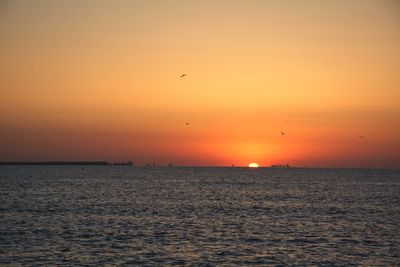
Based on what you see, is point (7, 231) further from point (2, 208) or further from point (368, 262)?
point (368, 262)

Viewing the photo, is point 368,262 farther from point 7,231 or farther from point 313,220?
point 7,231

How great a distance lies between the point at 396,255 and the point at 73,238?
26.1 meters

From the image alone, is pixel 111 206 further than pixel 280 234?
Yes

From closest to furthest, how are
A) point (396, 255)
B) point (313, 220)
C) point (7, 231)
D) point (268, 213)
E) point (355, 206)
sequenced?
point (396, 255)
point (7, 231)
point (313, 220)
point (268, 213)
point (355, 206)

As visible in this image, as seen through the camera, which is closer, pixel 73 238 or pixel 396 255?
pixel 396 255

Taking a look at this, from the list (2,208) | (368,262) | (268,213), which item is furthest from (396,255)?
(2,208)

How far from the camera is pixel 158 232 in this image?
5016cm

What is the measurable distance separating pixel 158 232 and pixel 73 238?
27.4 feet

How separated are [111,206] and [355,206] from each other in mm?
38339

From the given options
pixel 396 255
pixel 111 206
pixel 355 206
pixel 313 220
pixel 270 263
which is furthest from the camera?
pixel 355 206

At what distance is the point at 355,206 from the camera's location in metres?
85.1

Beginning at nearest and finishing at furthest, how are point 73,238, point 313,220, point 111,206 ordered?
point 73,238
point 313,220
point 111,206

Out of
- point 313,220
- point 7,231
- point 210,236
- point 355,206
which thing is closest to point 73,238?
point 7,231

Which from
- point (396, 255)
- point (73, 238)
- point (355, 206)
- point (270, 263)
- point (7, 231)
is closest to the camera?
point (270, 263)
